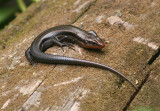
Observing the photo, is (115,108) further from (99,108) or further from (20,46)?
(20,46)

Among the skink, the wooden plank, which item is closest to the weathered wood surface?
the wooden plank

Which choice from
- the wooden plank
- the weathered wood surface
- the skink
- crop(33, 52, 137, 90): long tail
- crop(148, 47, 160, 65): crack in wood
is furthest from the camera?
the skink

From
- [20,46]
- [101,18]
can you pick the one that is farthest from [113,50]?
[20,46]

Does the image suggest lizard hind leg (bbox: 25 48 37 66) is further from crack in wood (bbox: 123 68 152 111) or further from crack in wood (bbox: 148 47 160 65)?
crack in wood (bbox: 148 47 160 65)

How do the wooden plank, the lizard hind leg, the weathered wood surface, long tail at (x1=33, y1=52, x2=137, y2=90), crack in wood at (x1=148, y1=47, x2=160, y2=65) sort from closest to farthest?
the wooden plank < the weathered wood surface < long tail at (x1=33, y1=52, x2=137, y2=90) < crack in wood at (x1=148, y1=47, x2=160, y2=65) < the lizard hind leg

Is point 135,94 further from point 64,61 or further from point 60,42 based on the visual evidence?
point 60,42
